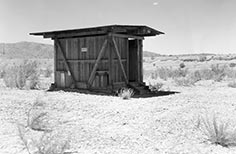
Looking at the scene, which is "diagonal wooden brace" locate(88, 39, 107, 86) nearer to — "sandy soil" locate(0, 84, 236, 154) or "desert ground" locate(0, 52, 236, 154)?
"sandy soil" locate(0, 84, 236, 154)

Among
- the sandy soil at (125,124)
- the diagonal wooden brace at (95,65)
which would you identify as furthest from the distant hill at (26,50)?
the sandy soil at (125,124)

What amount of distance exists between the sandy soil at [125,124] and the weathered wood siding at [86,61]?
365 cm

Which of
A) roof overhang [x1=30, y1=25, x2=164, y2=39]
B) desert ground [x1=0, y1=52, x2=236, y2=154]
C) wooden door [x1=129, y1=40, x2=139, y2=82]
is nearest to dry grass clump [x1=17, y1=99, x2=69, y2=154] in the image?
desert ground [x1=0, y1=52, x2=236, y2=154]

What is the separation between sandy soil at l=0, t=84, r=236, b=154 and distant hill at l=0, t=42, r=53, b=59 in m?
74.0

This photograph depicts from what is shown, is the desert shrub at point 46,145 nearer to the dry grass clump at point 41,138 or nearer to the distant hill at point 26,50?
the dry grass clump at point 41,138

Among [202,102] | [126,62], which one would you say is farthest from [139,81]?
[202,102]

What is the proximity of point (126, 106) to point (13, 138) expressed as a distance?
4.60m

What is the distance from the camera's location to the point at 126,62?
15352mm

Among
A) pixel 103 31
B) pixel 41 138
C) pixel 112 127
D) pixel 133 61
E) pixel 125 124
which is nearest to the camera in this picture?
pixel 41 138

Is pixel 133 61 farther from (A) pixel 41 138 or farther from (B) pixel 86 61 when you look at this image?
(A) pixel 41 138

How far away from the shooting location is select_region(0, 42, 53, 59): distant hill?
8219 cm

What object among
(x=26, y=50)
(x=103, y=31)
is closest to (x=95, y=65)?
(x=103, y=31)

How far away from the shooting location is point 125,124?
24.8 ft

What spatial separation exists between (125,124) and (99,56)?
6900 millimetres
